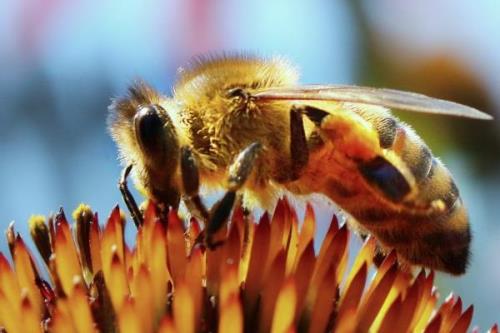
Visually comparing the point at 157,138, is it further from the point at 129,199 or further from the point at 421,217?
the point at 421,217

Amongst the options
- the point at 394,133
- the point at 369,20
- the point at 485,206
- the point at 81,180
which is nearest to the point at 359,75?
the point at 369,20

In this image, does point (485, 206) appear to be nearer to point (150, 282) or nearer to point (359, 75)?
point (359, 75)

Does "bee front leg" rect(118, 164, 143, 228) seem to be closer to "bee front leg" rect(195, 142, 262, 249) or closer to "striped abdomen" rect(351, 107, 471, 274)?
"bee front leg" rect(195, 142, 262, 249)

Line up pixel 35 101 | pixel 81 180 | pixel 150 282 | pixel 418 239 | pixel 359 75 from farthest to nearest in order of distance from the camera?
1. pixel 35 101
2. pixel 81 180
3. pixel 359 75
4. pixel 418 239
5. pixel 150 282

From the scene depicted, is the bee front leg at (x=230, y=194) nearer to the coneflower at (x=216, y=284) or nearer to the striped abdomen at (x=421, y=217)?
the coneflower at (x=216, y=284)

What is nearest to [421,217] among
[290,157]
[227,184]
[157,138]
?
[290,157]
